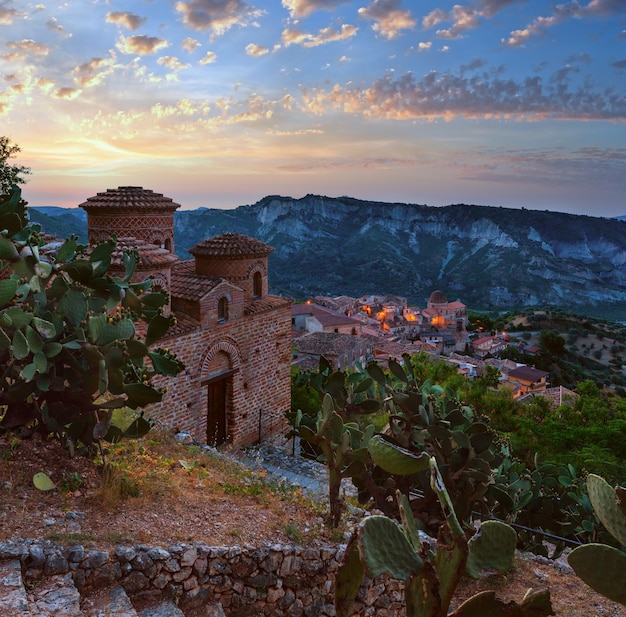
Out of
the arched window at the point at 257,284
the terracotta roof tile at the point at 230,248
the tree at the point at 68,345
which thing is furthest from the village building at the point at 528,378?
the tree at the point at 68,345

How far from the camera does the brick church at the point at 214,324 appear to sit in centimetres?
1021

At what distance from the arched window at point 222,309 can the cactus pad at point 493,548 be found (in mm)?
8977

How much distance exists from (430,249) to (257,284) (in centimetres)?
10674

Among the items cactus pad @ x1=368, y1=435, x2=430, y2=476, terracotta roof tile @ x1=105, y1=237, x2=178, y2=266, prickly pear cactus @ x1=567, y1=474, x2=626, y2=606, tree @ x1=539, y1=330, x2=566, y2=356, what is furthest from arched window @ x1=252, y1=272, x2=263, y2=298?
tree @ x1=539, y1=330, x2=566, y2=356

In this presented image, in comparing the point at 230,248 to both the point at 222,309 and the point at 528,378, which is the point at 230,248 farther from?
the point at 528,378

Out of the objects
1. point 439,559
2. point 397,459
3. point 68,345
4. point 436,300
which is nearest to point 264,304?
point 68,345

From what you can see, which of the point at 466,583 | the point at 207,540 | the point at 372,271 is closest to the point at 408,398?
the point at 466,583

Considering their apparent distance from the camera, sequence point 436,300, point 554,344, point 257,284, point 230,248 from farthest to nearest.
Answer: point 436,300
point 554,344
point 257,284
point 230,248

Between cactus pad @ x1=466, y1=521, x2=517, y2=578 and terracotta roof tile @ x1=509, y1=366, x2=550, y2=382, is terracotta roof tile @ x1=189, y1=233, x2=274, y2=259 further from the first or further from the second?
terracotta roof tile @ x1=509, y1=366, x2=550, y2=382

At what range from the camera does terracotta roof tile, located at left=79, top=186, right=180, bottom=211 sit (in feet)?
41.1

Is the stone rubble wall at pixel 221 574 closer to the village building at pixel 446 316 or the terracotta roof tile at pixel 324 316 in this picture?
the terracotta roof tile at pixel 324 316

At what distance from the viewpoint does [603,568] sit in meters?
2.23

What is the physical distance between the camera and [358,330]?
4978 centimetres

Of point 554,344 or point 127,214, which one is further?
point 554,344
